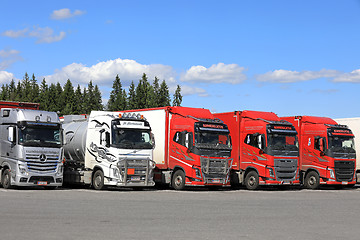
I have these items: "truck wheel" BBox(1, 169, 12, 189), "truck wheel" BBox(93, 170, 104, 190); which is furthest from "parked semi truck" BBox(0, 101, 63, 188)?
"truck wheel" BBox(93, 170, 104, 190)

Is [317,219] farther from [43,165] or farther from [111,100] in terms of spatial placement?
[111,100]

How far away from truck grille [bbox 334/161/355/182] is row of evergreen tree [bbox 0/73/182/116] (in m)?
82.0

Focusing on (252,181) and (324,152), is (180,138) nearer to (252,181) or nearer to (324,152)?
(252,181)

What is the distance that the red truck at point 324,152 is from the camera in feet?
89.6

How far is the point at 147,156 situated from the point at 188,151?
1895mm

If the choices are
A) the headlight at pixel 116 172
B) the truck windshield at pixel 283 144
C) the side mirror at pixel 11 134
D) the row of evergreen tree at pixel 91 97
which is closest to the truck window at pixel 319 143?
the truck windshield at pixel 283 144

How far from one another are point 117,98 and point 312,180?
92.2m

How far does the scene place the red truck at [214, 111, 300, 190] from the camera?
2562 centimetres

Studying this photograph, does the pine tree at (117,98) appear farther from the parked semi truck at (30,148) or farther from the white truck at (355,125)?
the parked semi truck at (30,148)

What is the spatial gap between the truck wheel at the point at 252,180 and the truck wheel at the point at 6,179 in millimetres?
11260

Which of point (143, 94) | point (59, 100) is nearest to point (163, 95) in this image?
point (143, 94)

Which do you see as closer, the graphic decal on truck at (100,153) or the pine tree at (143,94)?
the graphic decal on truck at (100,153)

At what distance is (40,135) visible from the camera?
2269 cm

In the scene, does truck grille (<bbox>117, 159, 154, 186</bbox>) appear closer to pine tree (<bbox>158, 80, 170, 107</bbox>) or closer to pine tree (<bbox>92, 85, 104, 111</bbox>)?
pine tree (<bbox>158, 80, 170, 107</bbox>)
